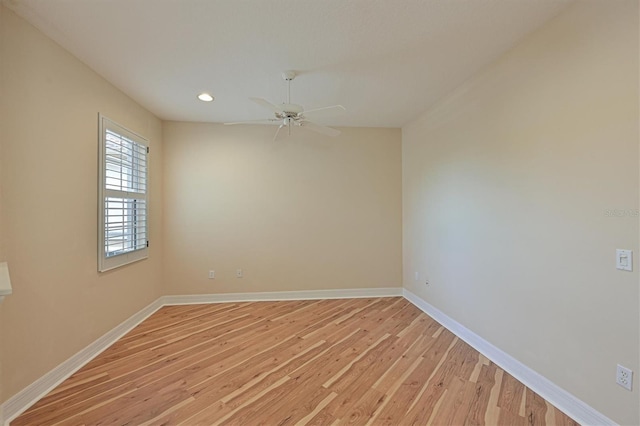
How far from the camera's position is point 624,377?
155 centimetres

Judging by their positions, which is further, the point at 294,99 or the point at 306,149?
the point at 306,149

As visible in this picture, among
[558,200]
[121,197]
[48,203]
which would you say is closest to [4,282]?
[48,203]

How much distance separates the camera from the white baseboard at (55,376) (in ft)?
5.81

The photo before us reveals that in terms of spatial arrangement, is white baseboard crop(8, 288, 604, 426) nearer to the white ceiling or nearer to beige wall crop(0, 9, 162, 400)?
beige wall crop(0, 9, 162, 400)

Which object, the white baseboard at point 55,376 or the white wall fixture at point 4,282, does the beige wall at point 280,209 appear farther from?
the white wall fixture at point 4,282

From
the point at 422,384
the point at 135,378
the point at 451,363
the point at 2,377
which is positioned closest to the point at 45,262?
the point at 2,377

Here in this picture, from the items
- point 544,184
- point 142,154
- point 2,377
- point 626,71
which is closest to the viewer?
point 626,71

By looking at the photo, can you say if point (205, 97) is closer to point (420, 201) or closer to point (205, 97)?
point (205, 97)

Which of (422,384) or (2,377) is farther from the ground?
(2,377)

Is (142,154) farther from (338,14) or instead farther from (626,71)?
(626,71)

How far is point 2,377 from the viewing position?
68.1 inches

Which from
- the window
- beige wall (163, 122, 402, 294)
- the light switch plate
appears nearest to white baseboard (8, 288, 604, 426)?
beige wall (163, 122, 402, 294)

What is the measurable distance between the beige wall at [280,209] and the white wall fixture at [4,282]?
2337 mm

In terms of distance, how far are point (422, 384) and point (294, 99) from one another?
9.91 ft
